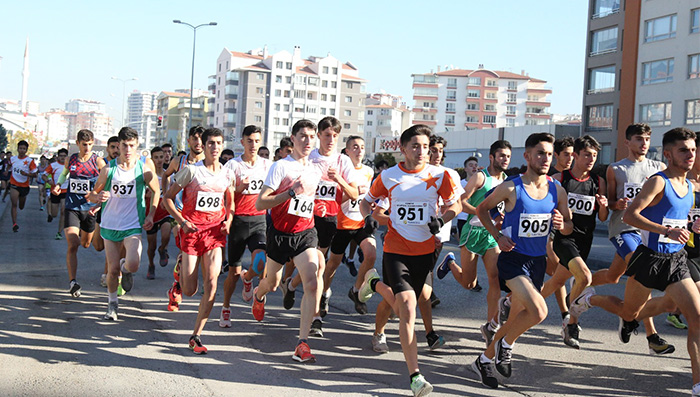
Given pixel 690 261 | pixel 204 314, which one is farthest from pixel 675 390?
pixel 204 314

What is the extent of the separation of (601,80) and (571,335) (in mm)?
52640

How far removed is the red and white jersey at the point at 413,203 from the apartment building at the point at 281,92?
386ft

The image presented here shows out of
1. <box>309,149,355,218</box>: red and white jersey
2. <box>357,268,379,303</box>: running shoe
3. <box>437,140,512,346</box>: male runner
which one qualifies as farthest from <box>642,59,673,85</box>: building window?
<box>357,268,379,303</box>: running shoe

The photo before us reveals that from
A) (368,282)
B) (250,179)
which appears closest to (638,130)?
(368,282)

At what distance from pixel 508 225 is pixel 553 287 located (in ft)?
6.85

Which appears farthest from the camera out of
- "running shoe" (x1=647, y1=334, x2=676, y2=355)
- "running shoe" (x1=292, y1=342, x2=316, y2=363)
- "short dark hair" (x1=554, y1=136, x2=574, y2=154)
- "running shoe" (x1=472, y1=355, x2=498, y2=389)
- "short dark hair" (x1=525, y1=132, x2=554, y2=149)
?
"short dark hair" (x1=554, y1=136, x2=574, y2=154)

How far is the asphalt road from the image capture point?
610 cm

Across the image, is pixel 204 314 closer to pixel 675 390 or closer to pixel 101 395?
pixel 101 395

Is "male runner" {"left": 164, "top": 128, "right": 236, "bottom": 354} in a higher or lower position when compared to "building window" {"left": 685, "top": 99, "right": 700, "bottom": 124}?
lower

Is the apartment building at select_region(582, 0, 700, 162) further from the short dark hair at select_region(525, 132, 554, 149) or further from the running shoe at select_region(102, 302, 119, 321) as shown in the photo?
the running shoe at select_region(102, 302, 119, 321)

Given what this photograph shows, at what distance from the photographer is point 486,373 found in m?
6.34

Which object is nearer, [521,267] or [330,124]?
[521,267]

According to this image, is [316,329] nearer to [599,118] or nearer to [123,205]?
[123,205]

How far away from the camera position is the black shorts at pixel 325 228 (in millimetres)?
9094
